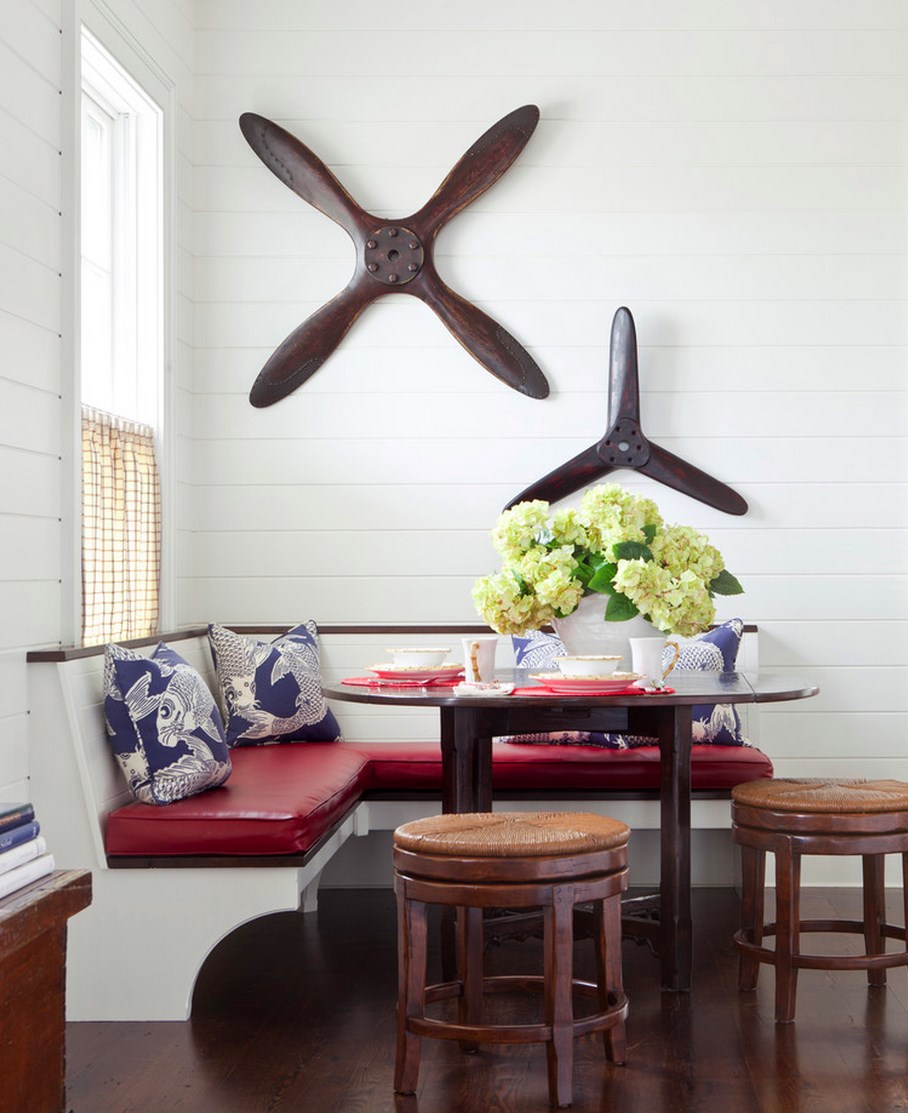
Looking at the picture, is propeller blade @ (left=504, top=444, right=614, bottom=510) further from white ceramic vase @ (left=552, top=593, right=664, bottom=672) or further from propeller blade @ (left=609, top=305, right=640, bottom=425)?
white ceramic vase @ (left=552, top=593, right=664, bottom=672)

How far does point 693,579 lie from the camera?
289cm

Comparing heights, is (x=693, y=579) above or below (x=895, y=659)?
above

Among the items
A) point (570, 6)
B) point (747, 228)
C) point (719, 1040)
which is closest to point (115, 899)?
point (719, 1040)

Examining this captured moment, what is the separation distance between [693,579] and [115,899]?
1.49 metres

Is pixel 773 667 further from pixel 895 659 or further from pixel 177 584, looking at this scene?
pixel 177 584

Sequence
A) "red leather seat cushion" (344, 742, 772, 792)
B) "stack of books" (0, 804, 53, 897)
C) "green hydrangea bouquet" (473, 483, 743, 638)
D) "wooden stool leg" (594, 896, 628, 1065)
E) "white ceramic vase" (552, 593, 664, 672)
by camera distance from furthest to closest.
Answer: "red leather seat cushion" (344, 742, 772, 792)
"white ceramic vase" (552, 593, 664, 672)
"green hydrangea bouquet" (473, 483, 743, 638)
"wooden stool leg" (594, 896, 628, 1065)
"stack of books" (0, 804, 53, 897)

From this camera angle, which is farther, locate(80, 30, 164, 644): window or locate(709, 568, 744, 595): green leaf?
locate(80, 30, 164, 644): window

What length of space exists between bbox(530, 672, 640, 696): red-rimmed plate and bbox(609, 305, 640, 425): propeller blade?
1.64 meters

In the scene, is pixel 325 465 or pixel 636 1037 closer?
pixel 636 1037

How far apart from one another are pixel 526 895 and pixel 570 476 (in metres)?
2.14

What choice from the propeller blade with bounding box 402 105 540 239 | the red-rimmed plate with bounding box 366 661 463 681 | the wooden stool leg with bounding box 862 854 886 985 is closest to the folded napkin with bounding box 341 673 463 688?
the red-rimmed plate with bounding box 366 661 463 681

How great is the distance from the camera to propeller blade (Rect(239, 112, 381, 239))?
431 cm

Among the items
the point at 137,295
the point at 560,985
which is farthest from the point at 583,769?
the point at 137,295

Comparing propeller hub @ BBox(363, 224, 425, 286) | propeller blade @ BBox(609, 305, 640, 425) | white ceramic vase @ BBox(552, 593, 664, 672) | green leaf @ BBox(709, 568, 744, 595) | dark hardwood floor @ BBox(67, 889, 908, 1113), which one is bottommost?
dark hardwood floor @ BBox(67, 889, 908, 1113)
